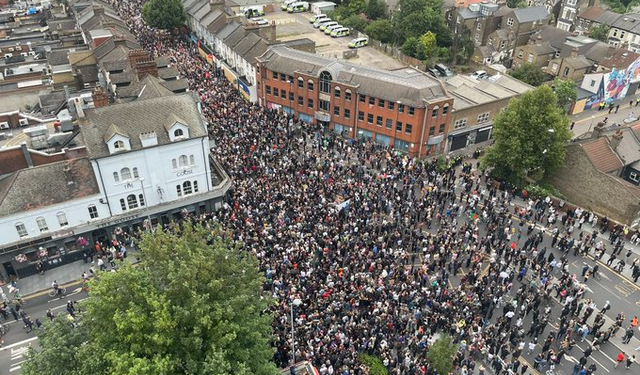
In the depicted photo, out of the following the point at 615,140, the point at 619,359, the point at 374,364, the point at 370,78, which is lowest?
the point at 619,359

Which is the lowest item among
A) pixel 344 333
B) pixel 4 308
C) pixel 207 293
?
pixel 4 308

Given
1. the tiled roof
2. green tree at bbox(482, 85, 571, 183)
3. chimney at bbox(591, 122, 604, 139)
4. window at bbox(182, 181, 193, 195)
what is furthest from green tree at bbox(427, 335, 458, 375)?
chimney at bbox(591, 122, 604, 139)

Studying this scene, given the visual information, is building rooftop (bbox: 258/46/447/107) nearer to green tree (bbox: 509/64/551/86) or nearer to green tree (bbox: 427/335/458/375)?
green tree (bbox: 509/64/551/86)

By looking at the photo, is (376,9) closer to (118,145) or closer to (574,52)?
(574,52)

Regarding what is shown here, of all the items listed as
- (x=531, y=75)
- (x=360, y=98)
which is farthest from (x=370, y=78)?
(x=531, y=75)

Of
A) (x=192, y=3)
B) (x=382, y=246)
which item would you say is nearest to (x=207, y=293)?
(x=382, y=246)

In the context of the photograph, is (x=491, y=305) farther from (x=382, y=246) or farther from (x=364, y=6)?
(x=364, y=6)
